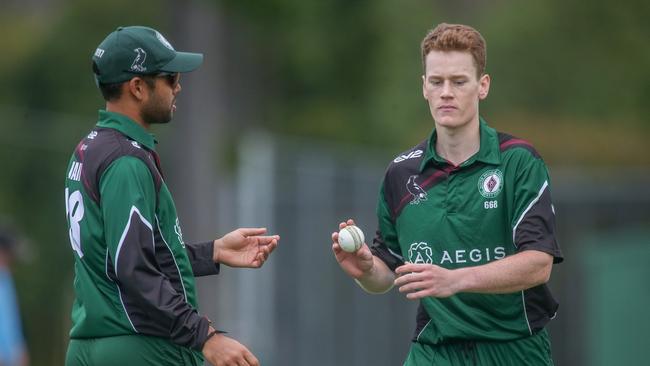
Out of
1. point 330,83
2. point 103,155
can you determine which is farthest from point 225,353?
point 330,83

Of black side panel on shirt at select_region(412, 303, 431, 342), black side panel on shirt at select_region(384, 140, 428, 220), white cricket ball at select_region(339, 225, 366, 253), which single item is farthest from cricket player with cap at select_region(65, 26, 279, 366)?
black side panel on shirt at select_region(384, 140, 428, 220)

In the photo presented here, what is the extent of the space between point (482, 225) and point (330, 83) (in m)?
22.2

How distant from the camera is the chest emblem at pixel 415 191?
696 cm

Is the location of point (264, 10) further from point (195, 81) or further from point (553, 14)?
point (553, 14)

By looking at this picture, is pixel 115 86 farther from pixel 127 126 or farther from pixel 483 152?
pixel 483 152

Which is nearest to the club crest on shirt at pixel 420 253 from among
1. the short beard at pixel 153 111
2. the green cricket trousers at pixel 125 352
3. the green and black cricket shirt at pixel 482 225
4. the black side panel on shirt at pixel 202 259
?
the green and black cricket shirt at pixel 482 225

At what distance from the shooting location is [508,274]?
638 cm

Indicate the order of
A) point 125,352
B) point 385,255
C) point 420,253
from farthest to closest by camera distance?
point 385,255
point 420,253
point 125,352

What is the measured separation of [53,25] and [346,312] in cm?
1556

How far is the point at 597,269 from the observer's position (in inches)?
583

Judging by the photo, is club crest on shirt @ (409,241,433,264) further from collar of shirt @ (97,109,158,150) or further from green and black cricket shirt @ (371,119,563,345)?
collar of shirt @ (97,109,158,150)

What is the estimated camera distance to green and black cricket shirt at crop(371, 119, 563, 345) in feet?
21.9

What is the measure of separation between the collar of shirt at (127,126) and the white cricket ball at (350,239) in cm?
110

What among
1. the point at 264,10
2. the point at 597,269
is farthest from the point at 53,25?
the point at 597,269
